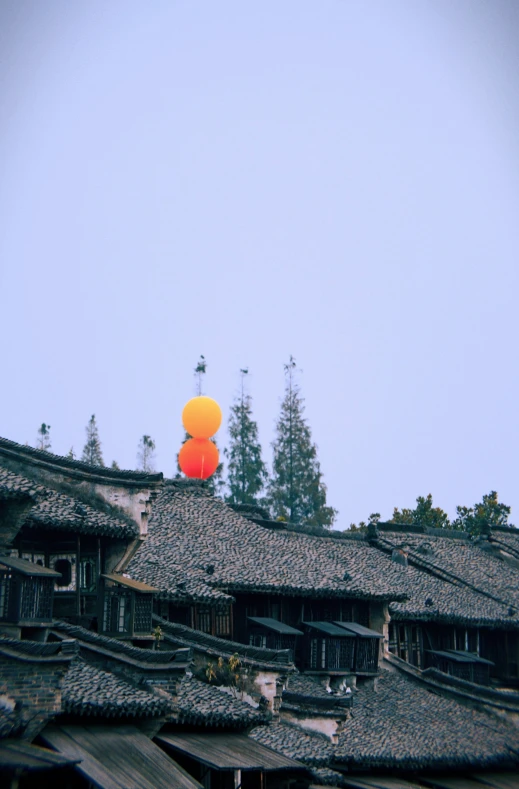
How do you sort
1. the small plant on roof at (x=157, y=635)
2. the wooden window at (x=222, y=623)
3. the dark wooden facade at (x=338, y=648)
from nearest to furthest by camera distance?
the small plant on roof at (x=157, y=635), the wooden window at (x=222, y=623), the dark wooden facade at (x=338, y=648)

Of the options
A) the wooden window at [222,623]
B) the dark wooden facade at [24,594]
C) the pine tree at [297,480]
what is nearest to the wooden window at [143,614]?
the dark wooden facade at [24,594]

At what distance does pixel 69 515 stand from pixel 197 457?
16.1 meters

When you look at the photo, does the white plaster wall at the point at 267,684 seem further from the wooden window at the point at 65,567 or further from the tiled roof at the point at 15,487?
the tiled roof at the point at 15,487

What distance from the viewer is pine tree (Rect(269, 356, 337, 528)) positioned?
68000mm

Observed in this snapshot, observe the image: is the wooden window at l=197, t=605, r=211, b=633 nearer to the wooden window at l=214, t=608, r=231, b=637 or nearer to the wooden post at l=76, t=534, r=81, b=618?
the wooden window at l=214, t=608, r=231, b=637

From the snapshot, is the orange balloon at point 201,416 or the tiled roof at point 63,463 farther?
the orange balloon at point 201,416

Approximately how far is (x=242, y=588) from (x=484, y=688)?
1146 centimetres

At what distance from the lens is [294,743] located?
93.4 feet

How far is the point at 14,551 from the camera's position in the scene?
84.6 feet

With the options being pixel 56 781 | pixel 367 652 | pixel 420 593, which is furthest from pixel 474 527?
pixel 56 781

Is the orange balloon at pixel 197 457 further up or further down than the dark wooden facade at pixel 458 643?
further up

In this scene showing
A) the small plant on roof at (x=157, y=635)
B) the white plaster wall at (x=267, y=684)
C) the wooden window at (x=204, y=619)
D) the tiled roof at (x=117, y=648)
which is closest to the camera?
the tiled roof at (x=117, y=648)

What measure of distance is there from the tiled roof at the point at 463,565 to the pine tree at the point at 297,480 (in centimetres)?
1441

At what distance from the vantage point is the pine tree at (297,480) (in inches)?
2677
